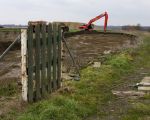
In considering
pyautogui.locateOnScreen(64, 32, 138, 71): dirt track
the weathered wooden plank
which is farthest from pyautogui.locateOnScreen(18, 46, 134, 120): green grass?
pyautogui.locateOnScreen(64, 32, 138, 71): dirt track

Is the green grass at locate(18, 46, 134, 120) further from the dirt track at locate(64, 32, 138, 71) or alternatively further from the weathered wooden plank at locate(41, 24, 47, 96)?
the dirt track at locate(64, 32, 138, 71)

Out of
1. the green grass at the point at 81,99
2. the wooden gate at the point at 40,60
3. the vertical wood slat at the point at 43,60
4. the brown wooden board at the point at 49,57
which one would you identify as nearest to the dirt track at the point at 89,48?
the green grass at the point at 81,99

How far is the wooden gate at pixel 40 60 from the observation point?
10562 mm

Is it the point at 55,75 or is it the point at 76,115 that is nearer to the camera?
the point at 76,115

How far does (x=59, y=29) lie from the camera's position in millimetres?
12617

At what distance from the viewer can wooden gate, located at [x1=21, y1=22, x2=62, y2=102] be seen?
1056 cm

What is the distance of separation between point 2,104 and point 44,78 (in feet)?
4.54

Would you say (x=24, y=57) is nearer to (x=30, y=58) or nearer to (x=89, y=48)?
(x=30, y=58)

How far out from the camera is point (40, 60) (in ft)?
36.9

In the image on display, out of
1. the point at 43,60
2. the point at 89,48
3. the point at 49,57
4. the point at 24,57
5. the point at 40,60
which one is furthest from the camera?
the point at 89,48

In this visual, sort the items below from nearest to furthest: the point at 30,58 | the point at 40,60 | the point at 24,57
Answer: the point at 24,57 < the point at 30,58 < the point at 40,60

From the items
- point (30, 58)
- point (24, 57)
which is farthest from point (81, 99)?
point (24, 57)

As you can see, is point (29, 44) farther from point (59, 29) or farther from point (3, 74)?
point (3, 74)

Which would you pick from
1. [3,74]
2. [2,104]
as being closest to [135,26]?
[3,74]
